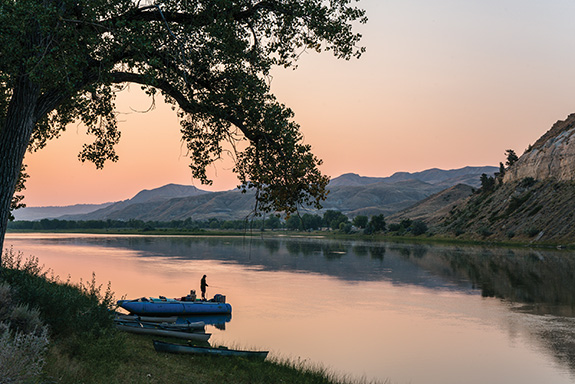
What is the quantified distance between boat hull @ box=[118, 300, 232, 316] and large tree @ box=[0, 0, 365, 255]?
Result: 14.5 metres

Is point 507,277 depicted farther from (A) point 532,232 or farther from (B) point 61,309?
(A) point 532,232

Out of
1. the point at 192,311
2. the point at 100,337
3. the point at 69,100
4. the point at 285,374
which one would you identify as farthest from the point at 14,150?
the point at 192,311

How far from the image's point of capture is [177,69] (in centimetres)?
1761

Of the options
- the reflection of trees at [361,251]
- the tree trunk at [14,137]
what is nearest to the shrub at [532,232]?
the reflection of trees at [361,251]

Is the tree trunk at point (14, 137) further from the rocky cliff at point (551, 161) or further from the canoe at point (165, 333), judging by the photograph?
the rocky cliff at point (551, 161)

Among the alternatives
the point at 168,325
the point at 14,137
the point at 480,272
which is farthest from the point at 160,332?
the point at 480,272

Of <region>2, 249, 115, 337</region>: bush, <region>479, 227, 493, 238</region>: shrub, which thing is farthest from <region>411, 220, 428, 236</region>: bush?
<region>2, 249, 115, 337</region>: bush

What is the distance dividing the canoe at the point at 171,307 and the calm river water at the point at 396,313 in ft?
Result: 5.27

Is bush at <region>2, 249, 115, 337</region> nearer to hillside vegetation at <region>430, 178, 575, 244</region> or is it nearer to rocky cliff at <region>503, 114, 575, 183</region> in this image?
hillside vegetation at <region>430, 178, 575, 244</region>

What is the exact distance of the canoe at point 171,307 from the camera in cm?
3231

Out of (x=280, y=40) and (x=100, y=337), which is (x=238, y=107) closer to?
(x=280, y=40)

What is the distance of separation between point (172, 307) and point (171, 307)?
0.07m

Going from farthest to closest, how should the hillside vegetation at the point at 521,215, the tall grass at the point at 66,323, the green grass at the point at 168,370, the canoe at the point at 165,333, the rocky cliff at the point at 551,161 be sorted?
the rocky cliff at the point at 551,161, the hillside vegetation at the point at 521,215, the canoe at the point at 165,333, the green grass at the point at 168,370, the tall grass at the point at 66,323

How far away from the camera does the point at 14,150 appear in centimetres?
1459
